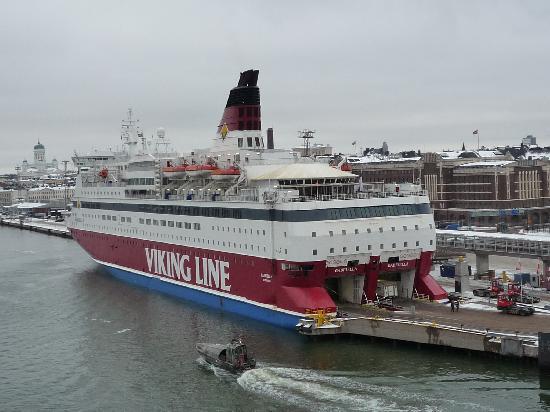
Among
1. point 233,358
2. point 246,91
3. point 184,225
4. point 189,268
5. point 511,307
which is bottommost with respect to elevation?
point 233,358

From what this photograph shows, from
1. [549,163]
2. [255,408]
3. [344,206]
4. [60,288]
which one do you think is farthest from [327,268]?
[549,163]

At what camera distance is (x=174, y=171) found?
1848 inches

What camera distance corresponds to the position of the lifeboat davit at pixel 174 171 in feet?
152

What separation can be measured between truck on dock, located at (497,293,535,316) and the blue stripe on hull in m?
→ 9.04

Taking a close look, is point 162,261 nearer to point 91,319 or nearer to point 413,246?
point 91,319

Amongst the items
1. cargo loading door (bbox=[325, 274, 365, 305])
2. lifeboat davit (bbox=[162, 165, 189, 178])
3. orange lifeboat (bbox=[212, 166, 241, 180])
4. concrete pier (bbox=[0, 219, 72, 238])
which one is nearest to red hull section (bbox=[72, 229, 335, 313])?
cargo loading door (bbox=[325, 274, 365, 305])

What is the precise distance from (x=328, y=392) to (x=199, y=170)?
69.1ft

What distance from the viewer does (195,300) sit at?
4247cm

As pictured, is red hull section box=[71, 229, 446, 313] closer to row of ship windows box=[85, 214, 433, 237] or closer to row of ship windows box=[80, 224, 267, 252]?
row of ship windows box=[80, 224, 267, 252]

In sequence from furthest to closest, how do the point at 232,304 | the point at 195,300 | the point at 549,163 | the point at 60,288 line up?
the point at 549,163, the point at 60,288, the point at 195,300, the point at 232,304

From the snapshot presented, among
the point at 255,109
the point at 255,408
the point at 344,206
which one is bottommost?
the point at 255,408

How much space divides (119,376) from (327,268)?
1053 centimetres

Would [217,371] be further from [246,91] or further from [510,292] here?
[246,91]

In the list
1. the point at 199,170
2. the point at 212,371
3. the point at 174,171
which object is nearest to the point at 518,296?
the point at 212,371
